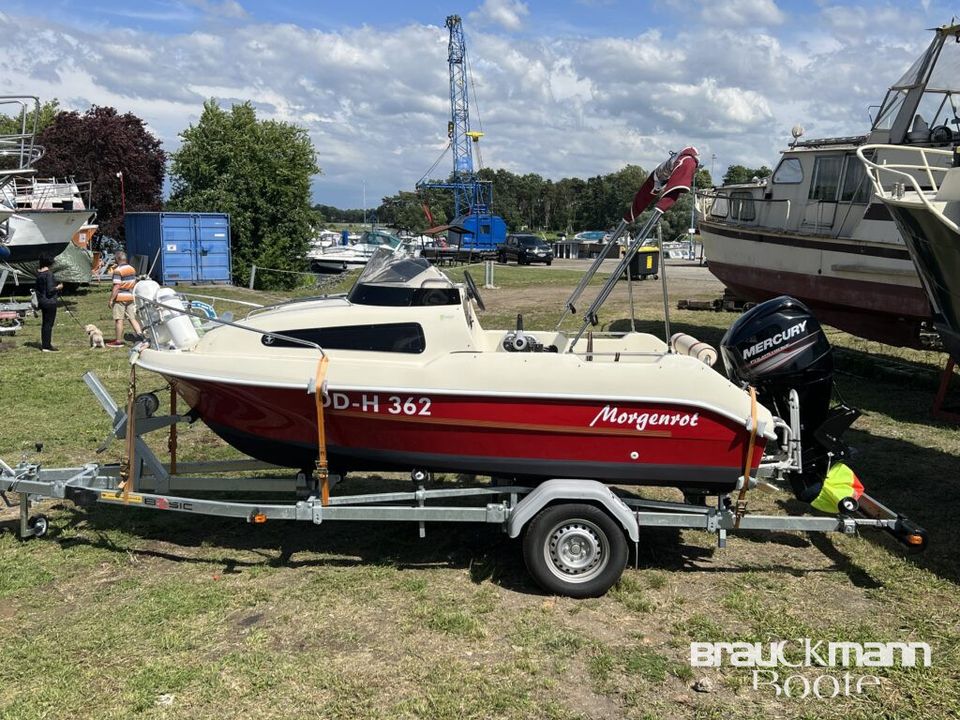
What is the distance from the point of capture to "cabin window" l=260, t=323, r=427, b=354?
191 inches

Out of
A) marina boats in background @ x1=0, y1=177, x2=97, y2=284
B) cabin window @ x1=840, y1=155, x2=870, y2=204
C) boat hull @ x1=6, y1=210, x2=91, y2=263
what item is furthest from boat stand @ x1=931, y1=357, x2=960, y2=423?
boat hull @ x1=6, y1=210, x2=91, y2=263

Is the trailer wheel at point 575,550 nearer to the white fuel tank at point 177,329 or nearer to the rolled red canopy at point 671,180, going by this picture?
the rolled red canopy at point 671,180

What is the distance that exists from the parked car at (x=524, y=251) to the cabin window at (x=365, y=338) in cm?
2975

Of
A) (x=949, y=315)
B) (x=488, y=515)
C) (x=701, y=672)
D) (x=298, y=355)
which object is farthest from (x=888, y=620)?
(x=298, y=355)

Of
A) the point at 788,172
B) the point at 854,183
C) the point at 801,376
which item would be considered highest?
the point at 788,172

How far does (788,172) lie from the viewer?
12008 millimetres

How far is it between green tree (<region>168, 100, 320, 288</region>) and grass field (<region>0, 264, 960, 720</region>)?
850 inches

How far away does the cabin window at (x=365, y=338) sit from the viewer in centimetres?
486

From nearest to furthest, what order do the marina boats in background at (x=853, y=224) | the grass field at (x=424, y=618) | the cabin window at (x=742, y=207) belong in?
the grass field at (x=424, y=618), the marina boats in background at (x=853, y=224), the cabin window at (x=742, y=207)

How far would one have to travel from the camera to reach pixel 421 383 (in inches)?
180

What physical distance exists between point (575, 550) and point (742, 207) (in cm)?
1034

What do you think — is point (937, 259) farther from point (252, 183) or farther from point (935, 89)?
point (252, 183)

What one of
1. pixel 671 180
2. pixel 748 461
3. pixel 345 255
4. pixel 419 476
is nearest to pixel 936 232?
pixel 671 180

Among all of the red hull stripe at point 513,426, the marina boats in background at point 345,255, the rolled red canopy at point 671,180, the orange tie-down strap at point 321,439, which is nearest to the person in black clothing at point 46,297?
the orange tie-down strap at point 321,439
